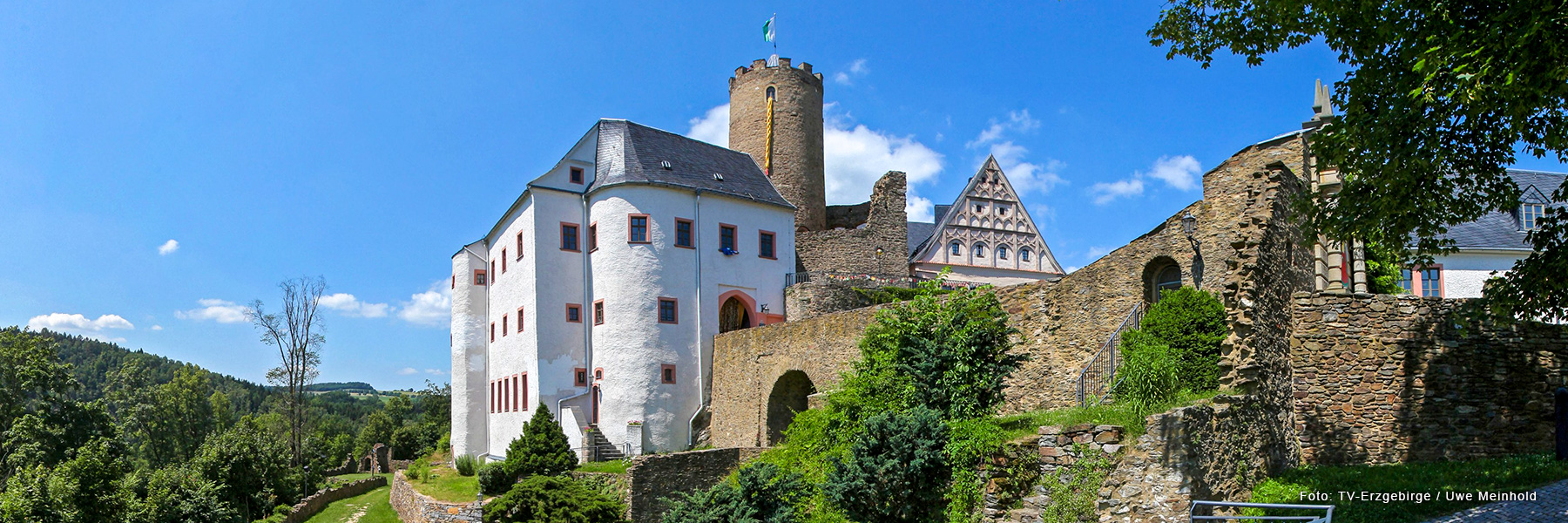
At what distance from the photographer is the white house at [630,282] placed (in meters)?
30.8

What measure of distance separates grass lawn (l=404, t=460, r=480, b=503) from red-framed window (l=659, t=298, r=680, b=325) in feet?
24.8

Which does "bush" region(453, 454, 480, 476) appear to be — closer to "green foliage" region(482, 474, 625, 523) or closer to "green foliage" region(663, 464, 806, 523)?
"green foliage" region(482, 474, 625, 523)

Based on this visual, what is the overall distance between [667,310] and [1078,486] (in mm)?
21299

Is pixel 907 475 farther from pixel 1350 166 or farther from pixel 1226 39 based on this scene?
pixel 1226 39

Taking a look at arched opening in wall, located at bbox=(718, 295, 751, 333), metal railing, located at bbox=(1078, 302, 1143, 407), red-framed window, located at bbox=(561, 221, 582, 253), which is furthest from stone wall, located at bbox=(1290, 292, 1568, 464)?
red-framed window, located at bbox=(561, 221, 582, 253)

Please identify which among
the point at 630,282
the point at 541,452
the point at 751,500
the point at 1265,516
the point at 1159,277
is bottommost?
the point at 541,452

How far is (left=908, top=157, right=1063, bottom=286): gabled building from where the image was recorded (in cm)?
4500

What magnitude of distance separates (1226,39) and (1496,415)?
644 centimetres

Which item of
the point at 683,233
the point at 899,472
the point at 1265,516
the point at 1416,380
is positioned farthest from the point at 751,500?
the point at 683,233

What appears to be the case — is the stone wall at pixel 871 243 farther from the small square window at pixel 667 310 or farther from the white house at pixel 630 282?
the small square window at pixel 667 310

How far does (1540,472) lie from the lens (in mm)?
10984

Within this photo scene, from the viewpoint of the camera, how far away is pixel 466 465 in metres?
36.0

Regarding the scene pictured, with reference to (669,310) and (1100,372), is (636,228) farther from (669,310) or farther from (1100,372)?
(1100,372)

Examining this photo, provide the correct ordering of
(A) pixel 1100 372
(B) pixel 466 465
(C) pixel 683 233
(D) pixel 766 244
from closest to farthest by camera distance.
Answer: (A) pixel 1100 372
(C) pixel 683 233
(D) pixel 766 244
(B) pixel 466 465
